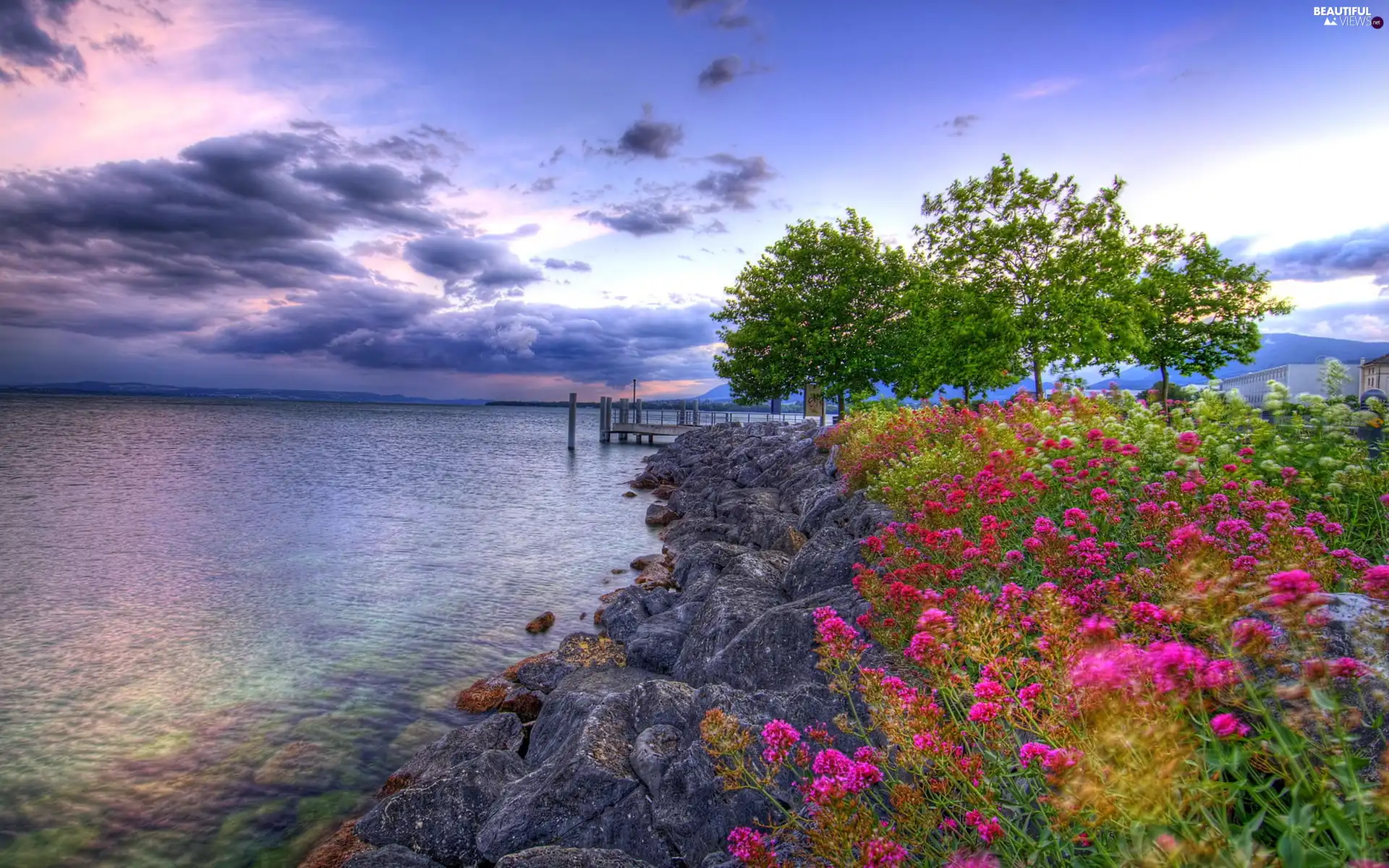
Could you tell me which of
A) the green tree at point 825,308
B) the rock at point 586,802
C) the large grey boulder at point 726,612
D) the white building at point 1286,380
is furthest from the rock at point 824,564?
the green tree at point 825,308

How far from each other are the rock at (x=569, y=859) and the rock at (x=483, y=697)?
495cm

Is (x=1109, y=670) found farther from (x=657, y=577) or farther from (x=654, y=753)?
(x=657, y=577)

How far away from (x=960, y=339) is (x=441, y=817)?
968 inches

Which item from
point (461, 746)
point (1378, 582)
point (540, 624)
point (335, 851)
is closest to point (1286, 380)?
point (540, 624)

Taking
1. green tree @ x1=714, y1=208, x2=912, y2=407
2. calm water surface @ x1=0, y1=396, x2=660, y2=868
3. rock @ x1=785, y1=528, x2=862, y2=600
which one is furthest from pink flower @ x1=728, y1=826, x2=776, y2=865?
green tree @ x1=714, y1=208, x2=912, y2=407

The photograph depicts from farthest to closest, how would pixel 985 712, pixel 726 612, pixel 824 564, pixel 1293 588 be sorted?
pixel 824 564, pixel 726 612, pixel 985 712, pixel 1293 588

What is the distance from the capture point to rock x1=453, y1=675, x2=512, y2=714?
8773 mm

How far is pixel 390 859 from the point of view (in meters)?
4.93

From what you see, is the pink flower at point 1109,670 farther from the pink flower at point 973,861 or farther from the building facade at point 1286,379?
the building facade at point 1286,379

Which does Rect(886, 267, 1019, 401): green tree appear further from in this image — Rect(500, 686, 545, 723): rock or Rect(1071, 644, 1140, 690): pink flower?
Rect(1071, 644, 1140, 690): pink flower

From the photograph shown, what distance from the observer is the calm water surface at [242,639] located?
6.88 metres

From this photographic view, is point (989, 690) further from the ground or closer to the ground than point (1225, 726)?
closer to the ground

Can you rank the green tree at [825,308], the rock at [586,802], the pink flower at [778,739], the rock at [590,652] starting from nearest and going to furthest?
the pink flower at [778,739] < the rock at [586,802] < the rock at [590,652] < the green tree at [825,308]

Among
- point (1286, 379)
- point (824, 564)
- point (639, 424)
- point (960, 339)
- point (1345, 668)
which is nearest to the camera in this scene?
point (1345, 668)
